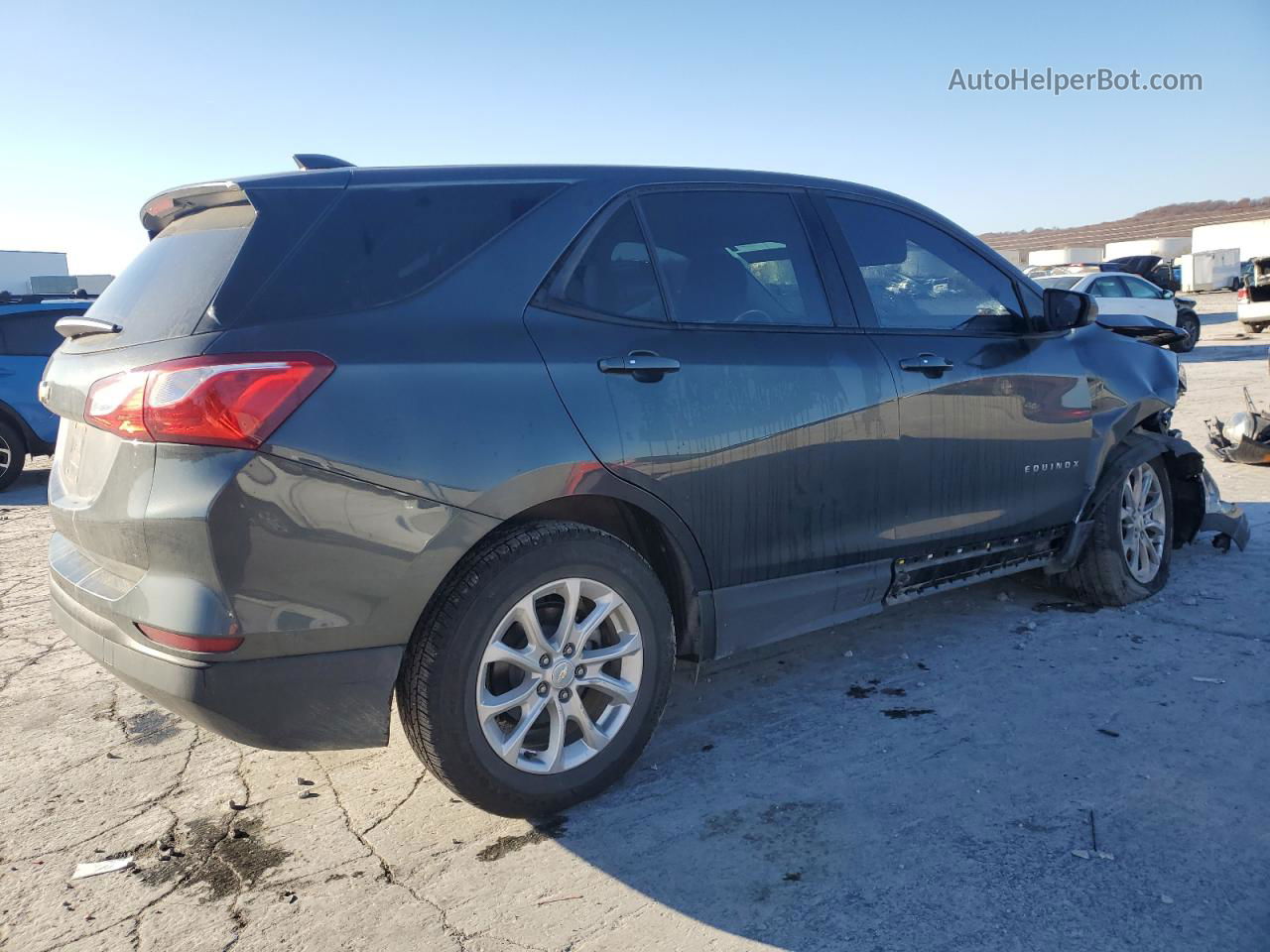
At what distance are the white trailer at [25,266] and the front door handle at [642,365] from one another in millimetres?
38337

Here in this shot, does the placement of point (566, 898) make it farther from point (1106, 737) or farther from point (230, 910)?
point (1106, 737)

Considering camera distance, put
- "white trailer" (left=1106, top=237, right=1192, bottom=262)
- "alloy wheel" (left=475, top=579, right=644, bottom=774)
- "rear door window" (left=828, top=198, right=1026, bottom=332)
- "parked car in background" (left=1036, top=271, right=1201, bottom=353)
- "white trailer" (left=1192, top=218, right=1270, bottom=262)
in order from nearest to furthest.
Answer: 1. "alloy wheel" (left=475, top=579, right=644, bottom=774)
2. "rear door window" (left=828, top=198, right=1026, bottom=332)
3. "parked car in background" (left=1036, top=271, right=1201, bottom=353)
4. "white trailer" (left=1192, top=218, right=1270, bottom=262)
5. "white trailer" (left=1106, top=237, right=1192, bottom=262)

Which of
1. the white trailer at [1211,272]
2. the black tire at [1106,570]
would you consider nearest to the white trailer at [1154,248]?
the white trailer at [1211,272]

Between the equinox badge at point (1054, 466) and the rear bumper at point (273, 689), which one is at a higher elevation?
the equinox badge at point (1054, 466)

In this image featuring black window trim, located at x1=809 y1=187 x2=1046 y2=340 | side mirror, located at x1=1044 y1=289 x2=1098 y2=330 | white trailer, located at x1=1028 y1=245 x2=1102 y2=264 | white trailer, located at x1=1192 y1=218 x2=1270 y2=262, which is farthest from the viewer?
white trailer, located at x1=1028 y1=245 x2=1102 y2=264

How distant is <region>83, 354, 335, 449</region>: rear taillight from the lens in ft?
7.90

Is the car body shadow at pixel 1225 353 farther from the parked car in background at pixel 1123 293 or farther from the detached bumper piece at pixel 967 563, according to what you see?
the detached bumper piece at pixel 967 563

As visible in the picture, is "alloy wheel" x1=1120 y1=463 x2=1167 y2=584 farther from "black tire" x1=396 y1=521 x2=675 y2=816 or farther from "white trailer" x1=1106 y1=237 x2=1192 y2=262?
"white trailer" x1=1106 y1=237 x2=1192 y2=262

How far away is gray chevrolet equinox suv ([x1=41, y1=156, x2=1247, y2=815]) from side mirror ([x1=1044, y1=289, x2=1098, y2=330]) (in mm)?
668

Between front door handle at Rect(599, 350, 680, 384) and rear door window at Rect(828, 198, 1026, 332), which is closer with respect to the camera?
front door handle at Rect(599, 350, 680, 384)

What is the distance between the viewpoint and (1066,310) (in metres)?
4.48

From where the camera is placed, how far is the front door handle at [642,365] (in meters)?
3.00

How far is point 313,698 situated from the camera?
101 inches

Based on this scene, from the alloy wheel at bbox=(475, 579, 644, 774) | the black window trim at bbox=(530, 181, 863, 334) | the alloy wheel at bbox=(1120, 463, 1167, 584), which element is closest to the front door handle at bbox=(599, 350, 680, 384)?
the black window trim at bbox=(530, 181, 863, 334)
